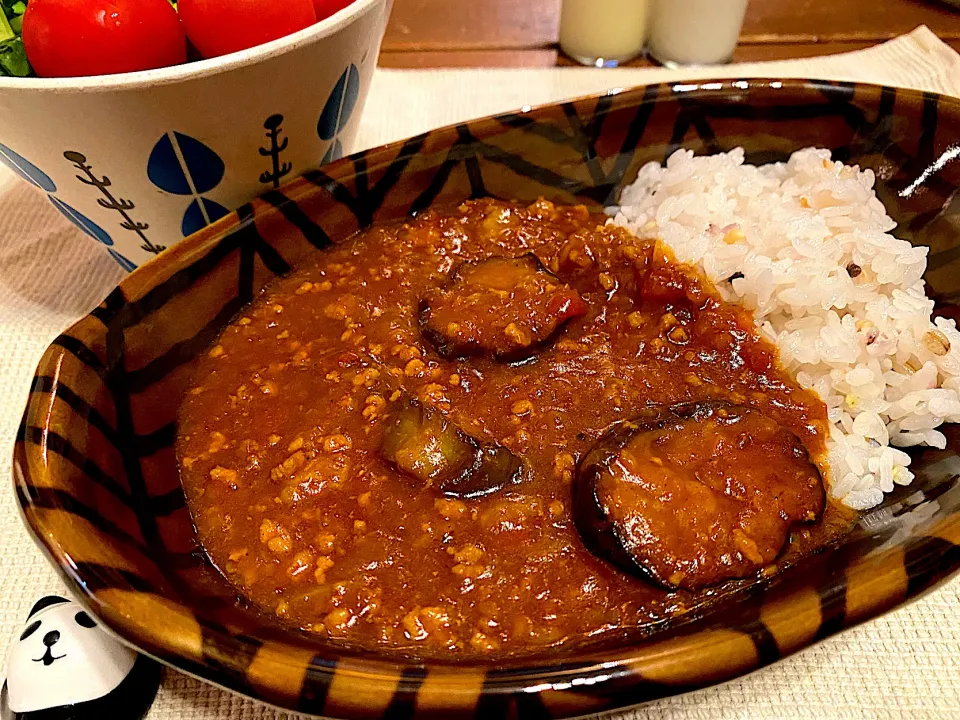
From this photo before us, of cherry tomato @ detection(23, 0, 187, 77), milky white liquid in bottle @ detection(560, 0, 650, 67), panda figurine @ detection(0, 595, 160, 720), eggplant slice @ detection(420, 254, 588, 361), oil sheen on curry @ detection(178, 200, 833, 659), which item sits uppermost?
cherry tomato @ detection(23, 0, 187, 77)

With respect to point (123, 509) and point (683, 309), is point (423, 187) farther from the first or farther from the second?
point (123, 509)

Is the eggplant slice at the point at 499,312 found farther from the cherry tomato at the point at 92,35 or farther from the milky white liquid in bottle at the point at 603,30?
the milky white liquid in bottle at the point at 603,30

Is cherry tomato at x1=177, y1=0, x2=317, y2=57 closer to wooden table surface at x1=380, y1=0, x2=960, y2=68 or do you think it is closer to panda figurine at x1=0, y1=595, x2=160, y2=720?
panda figurine at x1=0, y1=595, x2=160, y2=720

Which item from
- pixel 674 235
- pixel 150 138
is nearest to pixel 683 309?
pixel 674 235

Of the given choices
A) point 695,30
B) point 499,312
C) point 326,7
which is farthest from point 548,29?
point 499,312

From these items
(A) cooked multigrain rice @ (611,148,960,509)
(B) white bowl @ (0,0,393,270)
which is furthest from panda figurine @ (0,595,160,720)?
(A) cooked multigrain rice @ (611,148,960,509)

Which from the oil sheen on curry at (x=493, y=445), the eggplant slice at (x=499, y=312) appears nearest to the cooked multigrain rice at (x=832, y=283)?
the oil sheen on curry at (x=493, y=445)
